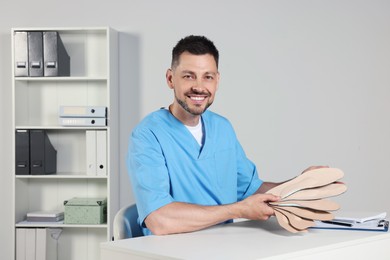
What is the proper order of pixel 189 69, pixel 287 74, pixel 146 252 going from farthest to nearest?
pixel 287 74, pixel 189 69, pixel 146 252

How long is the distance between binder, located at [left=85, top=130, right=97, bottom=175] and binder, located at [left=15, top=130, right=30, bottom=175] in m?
0.38

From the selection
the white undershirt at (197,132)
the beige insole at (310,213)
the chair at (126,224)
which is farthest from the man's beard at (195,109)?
the beige insole at (310,213)

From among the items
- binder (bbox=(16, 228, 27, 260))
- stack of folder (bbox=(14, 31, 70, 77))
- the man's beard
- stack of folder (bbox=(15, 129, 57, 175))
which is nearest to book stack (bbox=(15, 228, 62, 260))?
binder (bbox=(16, 228, 27, 260))

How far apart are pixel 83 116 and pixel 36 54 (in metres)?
0.49

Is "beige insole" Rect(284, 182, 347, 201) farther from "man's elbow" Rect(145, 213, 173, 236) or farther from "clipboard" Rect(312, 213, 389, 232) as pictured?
"man's elbow" Rect(145, 213, 173, 236)

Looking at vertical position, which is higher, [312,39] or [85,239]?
[312,39]

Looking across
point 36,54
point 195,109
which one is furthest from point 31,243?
point 195,109

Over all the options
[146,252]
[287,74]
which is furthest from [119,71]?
[146,252]

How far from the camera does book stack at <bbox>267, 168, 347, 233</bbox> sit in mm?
1852

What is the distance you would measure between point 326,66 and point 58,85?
1.78m

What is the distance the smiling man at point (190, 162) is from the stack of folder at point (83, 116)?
182cm

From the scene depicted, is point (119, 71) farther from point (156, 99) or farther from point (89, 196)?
point (89, 196)

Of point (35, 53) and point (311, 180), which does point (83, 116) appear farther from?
point (311, 180)

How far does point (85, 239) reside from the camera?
4.42 meters
